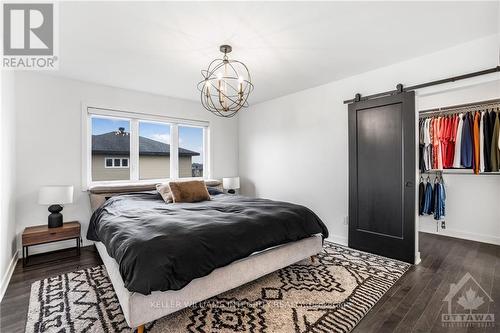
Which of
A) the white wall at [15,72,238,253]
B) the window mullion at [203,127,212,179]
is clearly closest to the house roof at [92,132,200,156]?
the white wall at [15,72,238,253]

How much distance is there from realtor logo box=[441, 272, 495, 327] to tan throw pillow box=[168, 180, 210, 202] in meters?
2.88

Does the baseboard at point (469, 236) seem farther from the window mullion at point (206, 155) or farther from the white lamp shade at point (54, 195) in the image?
the white lamp shade at point (54, 195)

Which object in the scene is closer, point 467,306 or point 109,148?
point 467,306

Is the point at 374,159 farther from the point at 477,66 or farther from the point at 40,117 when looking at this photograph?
the point at 40,117

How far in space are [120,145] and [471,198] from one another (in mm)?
5745

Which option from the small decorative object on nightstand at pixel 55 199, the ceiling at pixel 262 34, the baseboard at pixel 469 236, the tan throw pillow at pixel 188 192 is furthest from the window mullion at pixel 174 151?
the baseboard at pixel 469 236

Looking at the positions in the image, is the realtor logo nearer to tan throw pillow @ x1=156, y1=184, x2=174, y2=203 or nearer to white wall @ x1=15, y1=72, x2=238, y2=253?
tan throw pillow @ x1=156, y1=184, x2=174, y2=203

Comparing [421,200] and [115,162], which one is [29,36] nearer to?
[115,162]

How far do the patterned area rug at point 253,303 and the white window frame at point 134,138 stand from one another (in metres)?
1.62

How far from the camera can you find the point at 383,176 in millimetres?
3146

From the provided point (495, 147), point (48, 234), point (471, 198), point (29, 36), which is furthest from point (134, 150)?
point (471, 198)

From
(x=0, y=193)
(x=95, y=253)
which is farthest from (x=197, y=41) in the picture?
(x=95, y=253)

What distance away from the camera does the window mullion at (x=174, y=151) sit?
4.66 metres

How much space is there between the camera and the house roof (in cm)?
391
